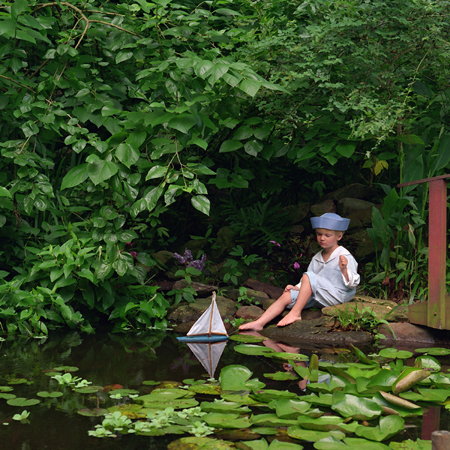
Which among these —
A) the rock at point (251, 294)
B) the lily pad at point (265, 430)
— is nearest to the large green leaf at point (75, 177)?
the rock at point (251, 294)

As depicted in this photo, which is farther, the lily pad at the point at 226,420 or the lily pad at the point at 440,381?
the lily pad at the point at 440,381

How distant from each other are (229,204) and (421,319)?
3.00m

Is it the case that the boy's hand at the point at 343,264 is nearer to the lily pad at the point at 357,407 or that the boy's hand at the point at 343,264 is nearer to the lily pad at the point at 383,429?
the lily pad at the point at 357,407

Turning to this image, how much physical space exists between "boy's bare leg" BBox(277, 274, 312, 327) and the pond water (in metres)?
0.62

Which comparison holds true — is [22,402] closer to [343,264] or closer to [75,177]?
[75,177]

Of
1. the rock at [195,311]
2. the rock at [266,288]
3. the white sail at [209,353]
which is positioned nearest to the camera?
the white sail at [209,353]

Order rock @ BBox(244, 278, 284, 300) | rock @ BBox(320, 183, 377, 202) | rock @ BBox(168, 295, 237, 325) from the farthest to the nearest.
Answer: rock @ BBox(320, 183, 377, 202), rock @ BBox(244, 278, 284, 300), rock @ BBox(168, 295, 237, 325)

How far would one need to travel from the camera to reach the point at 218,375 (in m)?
2.99

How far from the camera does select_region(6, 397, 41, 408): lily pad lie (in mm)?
2435

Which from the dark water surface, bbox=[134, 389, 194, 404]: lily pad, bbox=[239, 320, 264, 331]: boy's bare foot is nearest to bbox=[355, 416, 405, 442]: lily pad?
the dark water surface

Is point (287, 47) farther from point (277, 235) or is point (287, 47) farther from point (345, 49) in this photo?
point (277, 235)

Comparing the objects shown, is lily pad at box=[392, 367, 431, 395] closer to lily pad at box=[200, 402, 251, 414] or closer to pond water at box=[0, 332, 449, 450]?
pond water at box=[0, 332, 449, 450]

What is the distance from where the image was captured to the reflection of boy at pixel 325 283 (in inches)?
170

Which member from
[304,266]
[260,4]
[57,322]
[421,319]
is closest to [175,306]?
[57,322]
